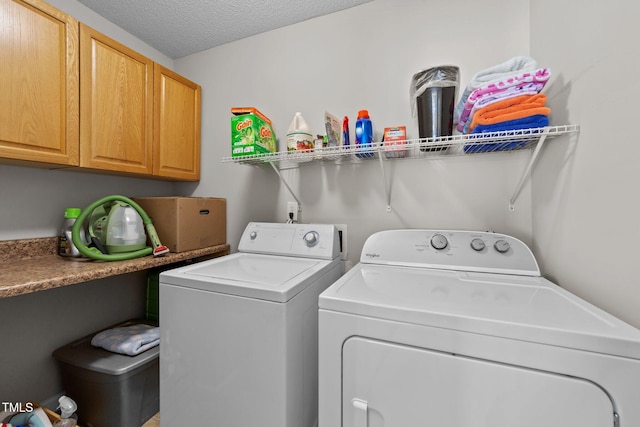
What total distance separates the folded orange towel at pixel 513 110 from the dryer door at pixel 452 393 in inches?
34.9

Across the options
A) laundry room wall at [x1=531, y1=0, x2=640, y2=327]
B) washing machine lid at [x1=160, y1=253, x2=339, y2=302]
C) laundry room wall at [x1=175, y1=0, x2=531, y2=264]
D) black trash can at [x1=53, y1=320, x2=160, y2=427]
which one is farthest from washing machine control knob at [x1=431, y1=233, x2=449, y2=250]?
black trash can at [x1=53, y1=320, x2=160, y2=427]

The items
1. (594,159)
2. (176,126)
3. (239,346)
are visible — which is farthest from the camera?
(176,126)

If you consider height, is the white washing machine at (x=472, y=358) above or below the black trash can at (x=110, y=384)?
above

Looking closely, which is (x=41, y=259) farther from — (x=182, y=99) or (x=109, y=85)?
(x=182, y=99)

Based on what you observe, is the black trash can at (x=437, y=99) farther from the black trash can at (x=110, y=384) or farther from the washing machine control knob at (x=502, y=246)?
the black trash can at (x=110, y=384)

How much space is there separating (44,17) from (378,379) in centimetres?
219

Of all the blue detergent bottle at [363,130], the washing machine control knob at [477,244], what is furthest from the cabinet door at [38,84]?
the washing machine control knob at [477,244]

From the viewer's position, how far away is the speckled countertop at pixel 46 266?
1083 mm

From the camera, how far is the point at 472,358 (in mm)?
675

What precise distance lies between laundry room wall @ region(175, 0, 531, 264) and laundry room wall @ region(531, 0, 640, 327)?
24 centimetres

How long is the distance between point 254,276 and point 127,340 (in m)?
1.06

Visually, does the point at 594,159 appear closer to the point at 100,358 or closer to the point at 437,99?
the point at 437,99

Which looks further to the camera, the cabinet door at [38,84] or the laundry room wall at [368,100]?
the laundry room wall at [368,100]

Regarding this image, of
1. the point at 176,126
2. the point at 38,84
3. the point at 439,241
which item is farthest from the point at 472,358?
the point at 176,126
